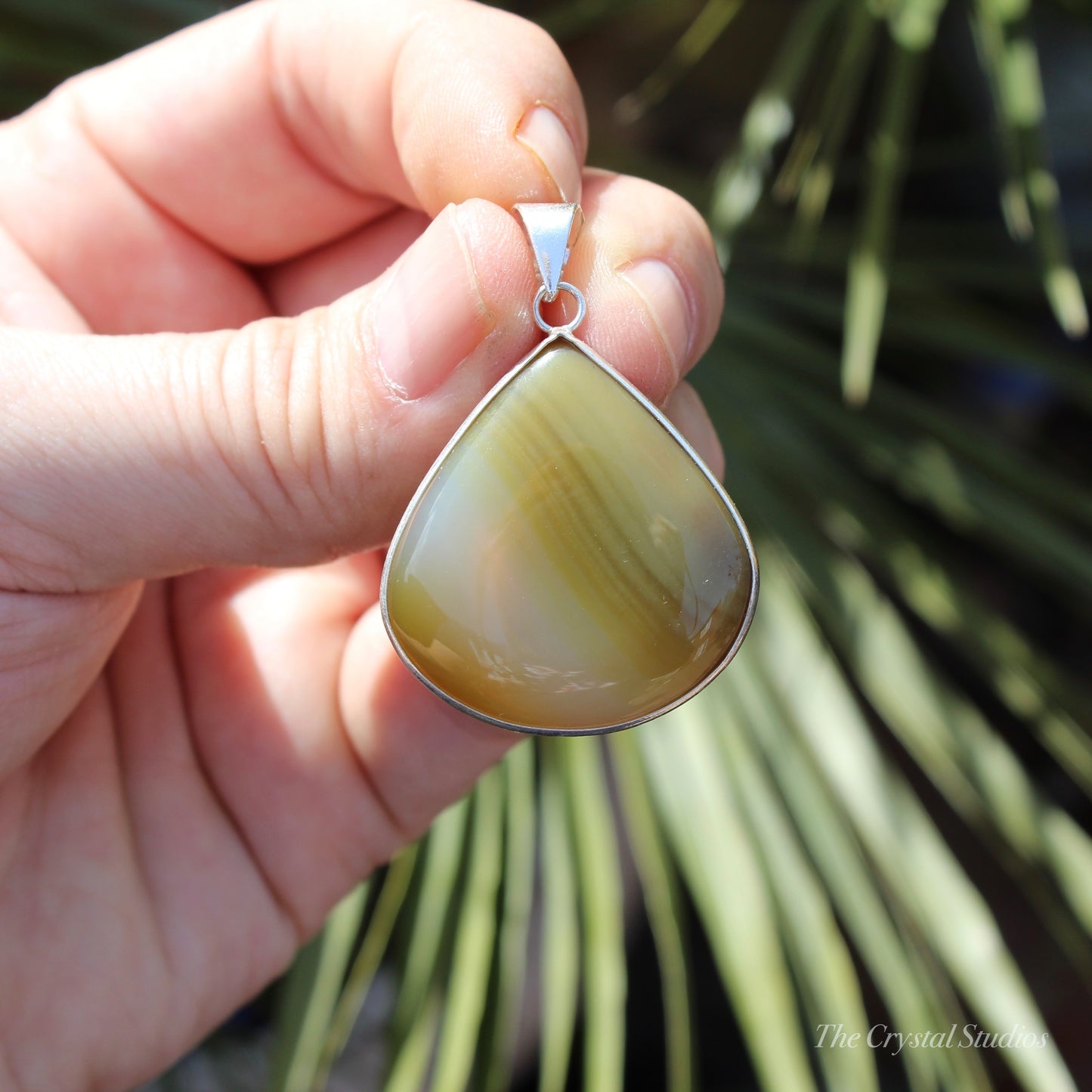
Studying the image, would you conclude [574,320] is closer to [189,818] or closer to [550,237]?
[550,237]

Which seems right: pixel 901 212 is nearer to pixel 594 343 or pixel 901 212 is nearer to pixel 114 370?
pixel 594 343

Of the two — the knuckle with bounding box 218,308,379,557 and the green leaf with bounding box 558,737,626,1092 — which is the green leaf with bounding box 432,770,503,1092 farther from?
the knuckle with bounding box 218,308,379,557

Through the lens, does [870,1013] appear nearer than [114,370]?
No

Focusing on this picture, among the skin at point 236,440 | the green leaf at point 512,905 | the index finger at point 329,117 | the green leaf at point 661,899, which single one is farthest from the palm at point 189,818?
the index finger at point 329,117

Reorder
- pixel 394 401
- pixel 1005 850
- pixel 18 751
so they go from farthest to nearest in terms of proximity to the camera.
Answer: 1. pixel 1005 850
2. pixel 18 751
3. pixel 394 401

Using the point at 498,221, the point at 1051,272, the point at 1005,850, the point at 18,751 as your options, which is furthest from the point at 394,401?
the point at 1005,850

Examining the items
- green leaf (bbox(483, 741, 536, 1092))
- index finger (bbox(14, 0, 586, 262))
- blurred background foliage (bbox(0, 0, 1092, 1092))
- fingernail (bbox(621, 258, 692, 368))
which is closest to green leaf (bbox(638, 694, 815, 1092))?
blurred background foliage (bbox(0, 0, 1092, 1092))
